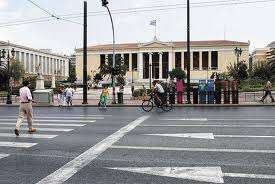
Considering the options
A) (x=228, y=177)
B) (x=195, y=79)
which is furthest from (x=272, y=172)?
(x=195, y=79)

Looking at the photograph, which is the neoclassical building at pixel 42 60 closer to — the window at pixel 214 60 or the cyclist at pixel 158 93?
the window at pixel 214 60

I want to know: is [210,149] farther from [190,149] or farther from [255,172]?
[255,172]

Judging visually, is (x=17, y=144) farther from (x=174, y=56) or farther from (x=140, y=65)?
(x=140, y=65)

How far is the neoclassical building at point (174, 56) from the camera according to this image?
124062 millimetres

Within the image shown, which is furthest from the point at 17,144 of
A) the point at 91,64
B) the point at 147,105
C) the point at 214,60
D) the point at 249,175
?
the point at 91,64

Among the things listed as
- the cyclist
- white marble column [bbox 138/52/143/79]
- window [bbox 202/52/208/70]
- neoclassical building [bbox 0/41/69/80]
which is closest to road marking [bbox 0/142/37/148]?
the cyclist

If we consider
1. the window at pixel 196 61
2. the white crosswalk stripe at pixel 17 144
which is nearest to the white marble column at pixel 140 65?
the window at pixel 196 61

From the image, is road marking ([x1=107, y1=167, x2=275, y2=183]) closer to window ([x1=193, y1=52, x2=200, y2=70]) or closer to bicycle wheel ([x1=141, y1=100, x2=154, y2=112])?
bicycle wheel ([x1=141, y1=100, x2=154, y2=112])

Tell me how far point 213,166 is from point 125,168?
5.33 feet

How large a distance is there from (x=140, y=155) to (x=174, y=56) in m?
120

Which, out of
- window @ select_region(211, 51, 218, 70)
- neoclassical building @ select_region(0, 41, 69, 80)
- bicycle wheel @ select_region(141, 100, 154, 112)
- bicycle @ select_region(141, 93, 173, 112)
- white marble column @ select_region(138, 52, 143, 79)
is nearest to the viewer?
bicycle @ select_region(141, 93, 173, 112)

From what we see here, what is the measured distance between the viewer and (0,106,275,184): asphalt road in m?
7.15

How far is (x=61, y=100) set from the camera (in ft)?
110

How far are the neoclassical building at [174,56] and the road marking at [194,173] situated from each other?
113400mm
